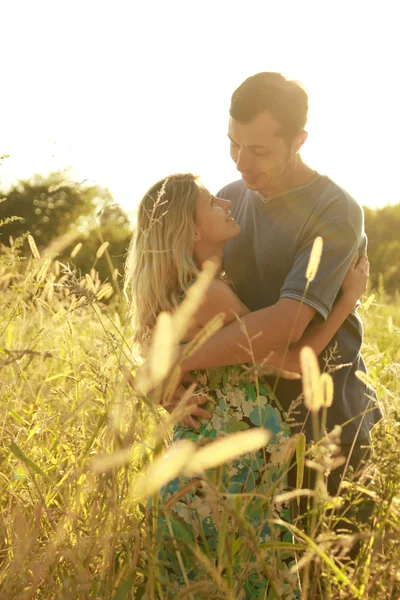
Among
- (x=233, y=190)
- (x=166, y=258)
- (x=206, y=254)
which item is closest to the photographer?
(x=166, y=258)

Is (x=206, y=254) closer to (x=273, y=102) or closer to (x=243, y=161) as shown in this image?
(x=243, y=161)

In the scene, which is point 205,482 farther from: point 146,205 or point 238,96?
point 238,96

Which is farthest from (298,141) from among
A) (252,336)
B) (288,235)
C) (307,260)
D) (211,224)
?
(252,336)

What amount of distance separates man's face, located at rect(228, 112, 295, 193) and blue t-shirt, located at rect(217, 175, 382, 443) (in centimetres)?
11

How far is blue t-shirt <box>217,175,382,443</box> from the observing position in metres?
2.36

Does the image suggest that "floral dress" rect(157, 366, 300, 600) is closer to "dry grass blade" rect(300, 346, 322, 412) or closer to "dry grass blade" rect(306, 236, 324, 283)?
"dry grass blade" rect(300, 346, 322, 412)

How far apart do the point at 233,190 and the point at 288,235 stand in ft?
2.24

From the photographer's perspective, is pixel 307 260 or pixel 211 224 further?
pixel 211 224

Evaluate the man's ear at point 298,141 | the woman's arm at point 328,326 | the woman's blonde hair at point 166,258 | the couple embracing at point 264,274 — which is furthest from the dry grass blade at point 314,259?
the man's ear at point 298,141

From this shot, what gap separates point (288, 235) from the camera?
264 cm

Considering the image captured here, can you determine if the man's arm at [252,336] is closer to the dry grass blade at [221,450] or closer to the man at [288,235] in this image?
the man at [288,235]

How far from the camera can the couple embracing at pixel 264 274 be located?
2.21m

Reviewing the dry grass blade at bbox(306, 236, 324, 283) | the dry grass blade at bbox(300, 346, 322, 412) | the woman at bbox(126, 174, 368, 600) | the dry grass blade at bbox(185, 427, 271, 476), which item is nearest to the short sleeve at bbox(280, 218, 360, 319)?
the woman at bbox(126, 174, 368, 600)

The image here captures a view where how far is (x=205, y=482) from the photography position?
1.23 meters
